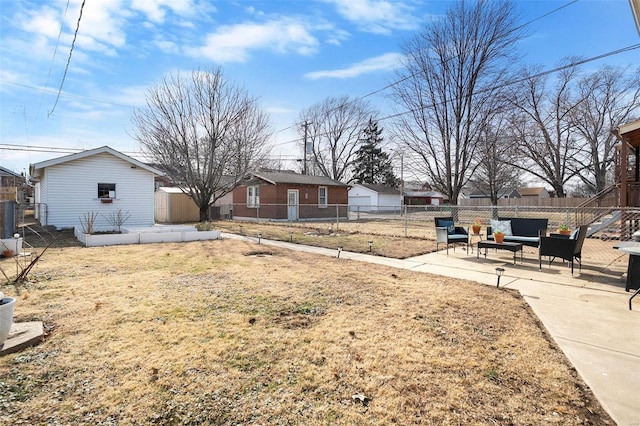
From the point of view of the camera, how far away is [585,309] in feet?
14.3

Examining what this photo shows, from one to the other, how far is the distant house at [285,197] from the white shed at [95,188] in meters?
6.37

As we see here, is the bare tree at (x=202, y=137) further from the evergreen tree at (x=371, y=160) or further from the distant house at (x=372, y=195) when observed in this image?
the evergreen tree at (x=371, y=160)

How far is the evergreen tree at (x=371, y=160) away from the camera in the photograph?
45.1 meters

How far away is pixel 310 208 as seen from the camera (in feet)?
78.7

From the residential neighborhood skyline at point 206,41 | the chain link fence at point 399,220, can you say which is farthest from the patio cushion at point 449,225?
the residential neighborhood skyline at point 206,41

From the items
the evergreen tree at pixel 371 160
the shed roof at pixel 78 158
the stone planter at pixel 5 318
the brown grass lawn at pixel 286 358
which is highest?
the evergreen tree at pixel 371 160

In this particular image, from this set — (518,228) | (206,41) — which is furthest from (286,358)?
(206,41)

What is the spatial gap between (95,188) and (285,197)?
36.3 ft

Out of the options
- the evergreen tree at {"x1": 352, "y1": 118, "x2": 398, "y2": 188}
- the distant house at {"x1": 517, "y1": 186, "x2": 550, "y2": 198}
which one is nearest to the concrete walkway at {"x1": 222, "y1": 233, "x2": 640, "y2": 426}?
the evergreen tree at {"x1": 352, "y1": 118, "x2": 398, "y2": 188}

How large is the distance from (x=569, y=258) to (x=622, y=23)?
8.86m

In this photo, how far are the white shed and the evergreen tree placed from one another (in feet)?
108

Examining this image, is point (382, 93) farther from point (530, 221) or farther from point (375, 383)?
point (375, 383)

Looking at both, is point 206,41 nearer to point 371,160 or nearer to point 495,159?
point 495,159

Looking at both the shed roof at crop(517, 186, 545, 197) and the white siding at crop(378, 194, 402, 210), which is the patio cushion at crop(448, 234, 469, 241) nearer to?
the white siding at crop(378, 194, 402, 210)
